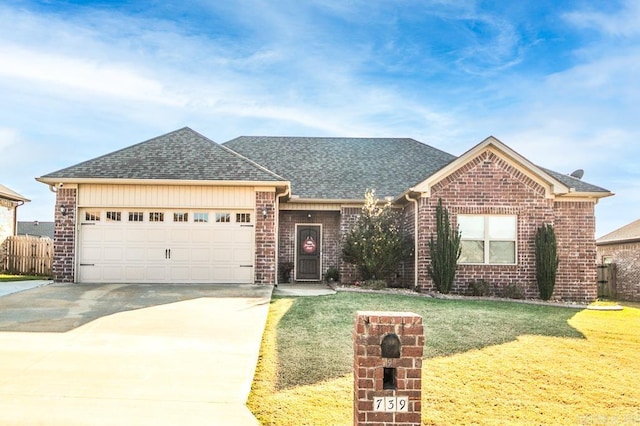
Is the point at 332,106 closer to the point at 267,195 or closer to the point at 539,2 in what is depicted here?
the point at 267,195

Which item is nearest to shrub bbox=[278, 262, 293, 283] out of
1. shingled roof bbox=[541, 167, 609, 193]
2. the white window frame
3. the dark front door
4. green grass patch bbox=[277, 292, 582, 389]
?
the dark front door

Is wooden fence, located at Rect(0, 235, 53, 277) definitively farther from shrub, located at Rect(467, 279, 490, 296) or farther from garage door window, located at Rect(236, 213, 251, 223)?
shrub, located at Rect(467, 279, 490, 296)

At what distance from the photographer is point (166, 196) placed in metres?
16.1

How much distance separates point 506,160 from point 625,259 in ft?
27.3

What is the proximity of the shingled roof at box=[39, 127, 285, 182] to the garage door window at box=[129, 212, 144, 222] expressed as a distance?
106 centimetres

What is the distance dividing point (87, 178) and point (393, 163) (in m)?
11.2

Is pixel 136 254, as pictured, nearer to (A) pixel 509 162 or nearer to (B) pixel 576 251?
(A) pixel 509 162

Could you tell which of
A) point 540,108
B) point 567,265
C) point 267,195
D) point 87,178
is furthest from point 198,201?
point 567,265

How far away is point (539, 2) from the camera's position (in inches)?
512

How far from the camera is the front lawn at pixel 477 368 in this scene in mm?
6223

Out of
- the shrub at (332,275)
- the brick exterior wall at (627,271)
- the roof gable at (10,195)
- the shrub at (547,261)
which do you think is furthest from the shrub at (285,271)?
the roof gable at (10,195)

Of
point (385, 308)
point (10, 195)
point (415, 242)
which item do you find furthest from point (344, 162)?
point (10, 195)

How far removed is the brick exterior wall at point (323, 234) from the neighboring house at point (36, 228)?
1104 inches

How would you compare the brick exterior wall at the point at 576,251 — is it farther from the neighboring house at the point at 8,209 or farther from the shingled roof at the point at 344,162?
the neighboring house at the point at 8,209
